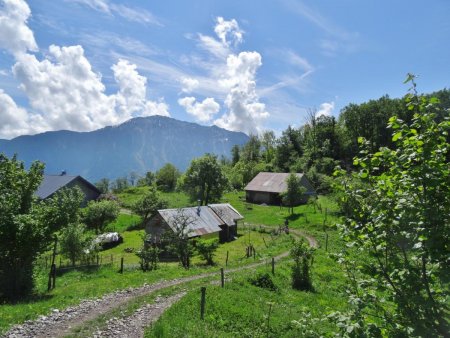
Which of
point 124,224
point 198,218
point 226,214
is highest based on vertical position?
point 226,214

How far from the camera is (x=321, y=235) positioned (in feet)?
148

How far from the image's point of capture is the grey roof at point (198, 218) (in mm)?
41812

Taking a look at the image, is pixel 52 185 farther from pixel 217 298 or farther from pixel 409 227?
pixel 409 227

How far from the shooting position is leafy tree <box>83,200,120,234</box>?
54.6m

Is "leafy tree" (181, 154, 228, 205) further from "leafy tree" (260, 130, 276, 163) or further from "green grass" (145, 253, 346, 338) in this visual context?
"leafy tree" (260, 130, 276, 163)

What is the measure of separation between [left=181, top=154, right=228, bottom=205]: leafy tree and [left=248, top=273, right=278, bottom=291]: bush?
1732 inches

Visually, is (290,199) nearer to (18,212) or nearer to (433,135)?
(18,212)

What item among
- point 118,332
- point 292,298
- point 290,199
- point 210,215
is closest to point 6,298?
point 118,332

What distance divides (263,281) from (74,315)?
11545 millimetres

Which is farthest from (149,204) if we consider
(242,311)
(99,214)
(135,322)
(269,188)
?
(242,311)

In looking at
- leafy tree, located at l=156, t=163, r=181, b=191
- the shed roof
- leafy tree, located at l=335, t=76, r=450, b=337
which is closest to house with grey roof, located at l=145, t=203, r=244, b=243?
leafy tree, located at l=335, t=76, r=450, b=337

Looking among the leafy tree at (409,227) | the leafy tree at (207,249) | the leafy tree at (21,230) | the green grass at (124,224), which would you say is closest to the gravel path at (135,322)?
the leafy tree at (21,230)

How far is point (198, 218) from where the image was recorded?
4678cm

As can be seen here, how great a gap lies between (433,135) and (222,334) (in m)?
12.6
